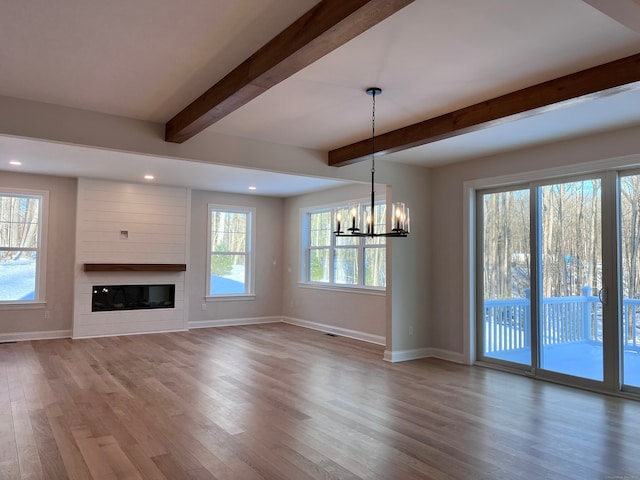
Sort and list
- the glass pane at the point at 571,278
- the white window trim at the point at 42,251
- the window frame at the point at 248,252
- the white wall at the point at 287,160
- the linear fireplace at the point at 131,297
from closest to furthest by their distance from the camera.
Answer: the white wall at the point at 287,160 → the glass pane at the point at 571,278 → the white window trim at the point at 42,251 → the linear fireplace at the point at 131,297 → the window frame at the point at 248,252

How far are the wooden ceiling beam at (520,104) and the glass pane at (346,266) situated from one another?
3.03 metres

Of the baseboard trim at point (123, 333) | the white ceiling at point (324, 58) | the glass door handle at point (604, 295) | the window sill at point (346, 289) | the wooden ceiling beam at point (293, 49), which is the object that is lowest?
the baseboard trim at point (123, 333)

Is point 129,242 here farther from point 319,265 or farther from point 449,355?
point 449,355

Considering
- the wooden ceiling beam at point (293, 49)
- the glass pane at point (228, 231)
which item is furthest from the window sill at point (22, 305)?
the wooden ceiling beam at point (293, 49)

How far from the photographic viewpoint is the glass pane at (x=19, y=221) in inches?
284

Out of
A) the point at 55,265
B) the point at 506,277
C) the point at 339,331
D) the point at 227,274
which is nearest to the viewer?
the point at 506,277

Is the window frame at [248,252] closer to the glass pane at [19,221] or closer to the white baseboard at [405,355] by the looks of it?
the glass pane at [19,221]

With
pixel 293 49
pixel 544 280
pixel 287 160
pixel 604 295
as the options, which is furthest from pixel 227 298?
pixel 293 49

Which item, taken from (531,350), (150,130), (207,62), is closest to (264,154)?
(150,130)

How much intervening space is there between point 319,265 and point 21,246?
4918mm

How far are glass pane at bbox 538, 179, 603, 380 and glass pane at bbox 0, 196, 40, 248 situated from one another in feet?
24.1

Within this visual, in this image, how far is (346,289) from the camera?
7895 millimetres

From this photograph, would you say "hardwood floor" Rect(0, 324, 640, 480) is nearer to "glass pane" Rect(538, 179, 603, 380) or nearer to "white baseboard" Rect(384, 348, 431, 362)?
"white baseboard" Rect(384, 348, 431, 362)

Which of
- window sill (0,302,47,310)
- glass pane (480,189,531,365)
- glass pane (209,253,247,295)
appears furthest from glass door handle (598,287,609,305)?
window sill (0,302,47,310)
